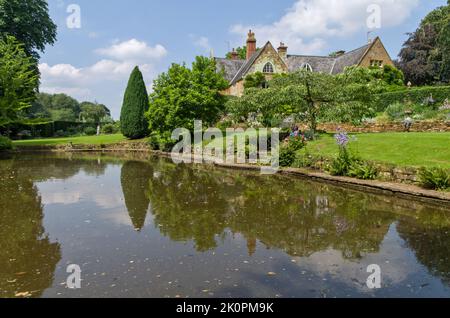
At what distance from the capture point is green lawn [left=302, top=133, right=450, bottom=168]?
10.9 metres

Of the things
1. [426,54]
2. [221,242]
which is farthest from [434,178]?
[426,54]

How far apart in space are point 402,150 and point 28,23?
34201 millimetres

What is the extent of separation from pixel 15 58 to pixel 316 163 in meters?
25.9

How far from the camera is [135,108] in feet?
102

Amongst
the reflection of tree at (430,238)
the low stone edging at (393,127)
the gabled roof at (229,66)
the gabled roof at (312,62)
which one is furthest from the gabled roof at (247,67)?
the reflection of tree at (430,238)

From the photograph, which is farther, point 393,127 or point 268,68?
point 268,68

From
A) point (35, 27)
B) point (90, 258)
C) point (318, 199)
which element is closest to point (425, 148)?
point (318, 199)

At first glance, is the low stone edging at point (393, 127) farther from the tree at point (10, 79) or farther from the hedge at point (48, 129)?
the hedge at point (48, 129)

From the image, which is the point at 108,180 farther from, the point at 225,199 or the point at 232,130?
the point at 232,130

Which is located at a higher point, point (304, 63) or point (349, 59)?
point (349, 59)

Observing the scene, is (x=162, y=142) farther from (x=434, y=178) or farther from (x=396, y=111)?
(x=434, y=178)

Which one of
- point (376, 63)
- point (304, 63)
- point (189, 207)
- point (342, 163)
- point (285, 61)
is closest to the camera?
point (189, 207)

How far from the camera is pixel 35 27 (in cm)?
3356

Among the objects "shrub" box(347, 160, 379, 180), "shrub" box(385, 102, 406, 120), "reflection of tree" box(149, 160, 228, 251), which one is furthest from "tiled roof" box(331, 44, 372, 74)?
"reflection of tree" box(149, 160, 228, 251)
